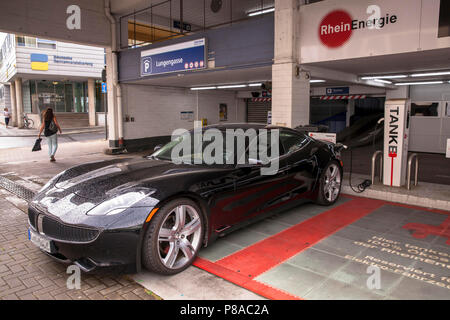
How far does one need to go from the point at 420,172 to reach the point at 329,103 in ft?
24.1

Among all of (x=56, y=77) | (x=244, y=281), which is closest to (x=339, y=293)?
(x=244, y=281)

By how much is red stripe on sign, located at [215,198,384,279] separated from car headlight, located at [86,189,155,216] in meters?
1.13

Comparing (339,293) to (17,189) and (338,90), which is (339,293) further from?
(338,90)

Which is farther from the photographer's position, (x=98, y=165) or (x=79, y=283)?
(x=98, y=165)

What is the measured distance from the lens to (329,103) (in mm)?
15133

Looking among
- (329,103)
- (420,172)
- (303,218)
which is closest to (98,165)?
(303,218)

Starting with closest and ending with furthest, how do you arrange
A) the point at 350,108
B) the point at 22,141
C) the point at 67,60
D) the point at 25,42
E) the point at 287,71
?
the point at 287,71 < the point at 350,108 < the point at 22,141 < the point at 25,42 < the point at 67,60

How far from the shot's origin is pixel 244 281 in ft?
10.2

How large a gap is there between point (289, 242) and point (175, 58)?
296 inches

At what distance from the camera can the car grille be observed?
2869 mm

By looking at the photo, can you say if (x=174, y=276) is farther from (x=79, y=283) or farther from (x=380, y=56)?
(x=380, y=56)

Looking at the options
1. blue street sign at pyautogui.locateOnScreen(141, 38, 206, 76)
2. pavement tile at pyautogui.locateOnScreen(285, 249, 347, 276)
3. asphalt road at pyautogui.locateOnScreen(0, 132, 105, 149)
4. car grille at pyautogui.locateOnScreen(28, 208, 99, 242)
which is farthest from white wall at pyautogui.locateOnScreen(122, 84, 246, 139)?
pavement tile at pyautogui.locateOnScreen(285, 249, 347, 276)

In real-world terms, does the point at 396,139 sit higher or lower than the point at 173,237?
higher

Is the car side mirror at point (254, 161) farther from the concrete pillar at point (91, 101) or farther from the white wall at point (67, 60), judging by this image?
the concrete pillar at point (91, 101)
